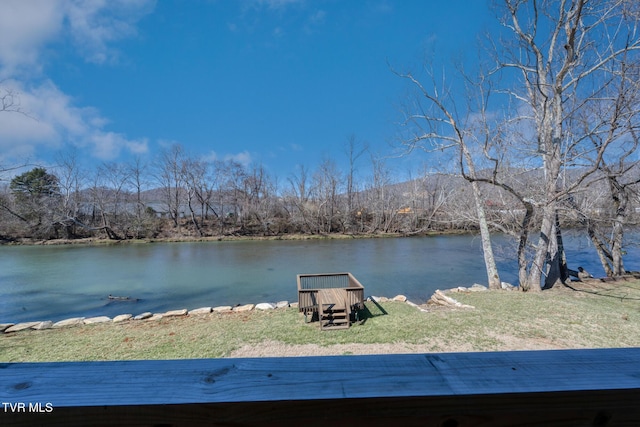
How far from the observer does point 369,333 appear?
5.58 meters

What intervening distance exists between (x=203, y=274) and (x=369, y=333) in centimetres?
974

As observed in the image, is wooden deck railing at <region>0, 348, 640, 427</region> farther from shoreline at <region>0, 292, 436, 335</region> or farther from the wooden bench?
shoreline at <region>0, 292, 436, 335</region>

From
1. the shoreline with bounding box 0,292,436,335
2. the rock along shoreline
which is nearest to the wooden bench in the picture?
the shoreline with bounding box 0,292,436,335

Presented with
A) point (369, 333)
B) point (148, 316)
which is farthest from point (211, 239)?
point (369, 333)

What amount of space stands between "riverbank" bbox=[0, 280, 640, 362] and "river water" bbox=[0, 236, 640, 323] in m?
2.26

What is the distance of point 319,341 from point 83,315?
739 cm

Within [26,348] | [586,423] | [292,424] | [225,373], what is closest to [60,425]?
[225,373]

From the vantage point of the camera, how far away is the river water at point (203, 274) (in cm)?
915

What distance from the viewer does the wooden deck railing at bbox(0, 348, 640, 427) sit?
584 mm

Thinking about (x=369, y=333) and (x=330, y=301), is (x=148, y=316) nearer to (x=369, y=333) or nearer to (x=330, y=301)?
(x=330, y=301)

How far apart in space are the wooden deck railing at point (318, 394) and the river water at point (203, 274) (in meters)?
8.85

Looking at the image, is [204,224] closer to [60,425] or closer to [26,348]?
[26,348]

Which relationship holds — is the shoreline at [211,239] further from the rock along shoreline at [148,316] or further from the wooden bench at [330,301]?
the wooden bench at [330,301]

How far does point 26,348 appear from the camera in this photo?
5285 mm
